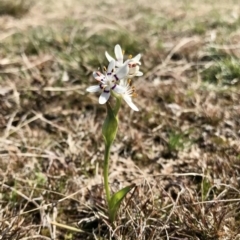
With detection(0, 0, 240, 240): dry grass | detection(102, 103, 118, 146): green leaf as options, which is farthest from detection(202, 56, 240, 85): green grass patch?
detection(102, 103, 118, 146): green leaf

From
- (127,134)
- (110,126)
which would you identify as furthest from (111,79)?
(127,134)

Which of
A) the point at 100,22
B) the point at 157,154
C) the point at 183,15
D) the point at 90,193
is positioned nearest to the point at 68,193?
the point at 90,193

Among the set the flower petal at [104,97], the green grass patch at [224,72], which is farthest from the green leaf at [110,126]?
the green grass patch at [224,72]

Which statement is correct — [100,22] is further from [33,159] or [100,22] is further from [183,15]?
[33,159]

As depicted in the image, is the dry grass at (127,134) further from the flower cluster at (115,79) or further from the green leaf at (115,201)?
the flower cluster at (115,79)

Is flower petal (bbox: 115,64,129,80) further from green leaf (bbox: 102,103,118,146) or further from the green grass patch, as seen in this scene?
the green grass patch
